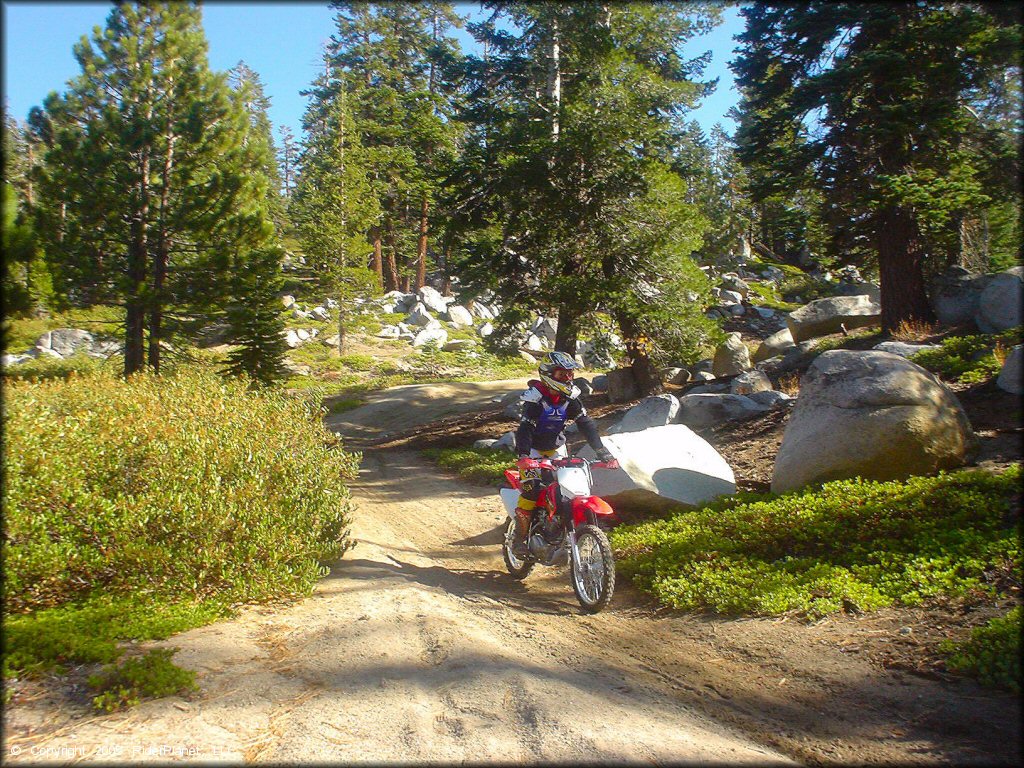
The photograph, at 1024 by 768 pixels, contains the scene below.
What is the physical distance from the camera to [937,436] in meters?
7.39

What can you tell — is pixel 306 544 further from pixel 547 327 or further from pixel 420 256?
pixel 420 256

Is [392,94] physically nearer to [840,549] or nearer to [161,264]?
[161,264]

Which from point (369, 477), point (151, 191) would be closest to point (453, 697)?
point (369, 477)

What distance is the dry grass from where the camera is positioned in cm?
1405

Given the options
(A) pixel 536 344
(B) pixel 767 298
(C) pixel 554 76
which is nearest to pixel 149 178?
(C) pixel 554 76

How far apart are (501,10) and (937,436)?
1437cm

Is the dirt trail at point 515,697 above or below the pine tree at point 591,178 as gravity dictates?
below

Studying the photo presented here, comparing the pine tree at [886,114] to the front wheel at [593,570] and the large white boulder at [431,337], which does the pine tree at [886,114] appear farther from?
the large white boulder at [431,337]

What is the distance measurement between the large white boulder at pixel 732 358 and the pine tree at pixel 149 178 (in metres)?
13.1

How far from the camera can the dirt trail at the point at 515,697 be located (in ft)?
11.6

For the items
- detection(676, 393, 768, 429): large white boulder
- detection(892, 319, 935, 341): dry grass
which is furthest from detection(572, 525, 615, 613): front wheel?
detection(892, 319, 935, 341): dry grass

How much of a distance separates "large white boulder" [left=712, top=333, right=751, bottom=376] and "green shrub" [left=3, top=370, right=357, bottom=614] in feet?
45.2

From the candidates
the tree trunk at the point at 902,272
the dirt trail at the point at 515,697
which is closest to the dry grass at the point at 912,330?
the tree trunk at the point at 902,272

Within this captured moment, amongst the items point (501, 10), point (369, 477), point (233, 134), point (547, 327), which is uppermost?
point (501, 10)
